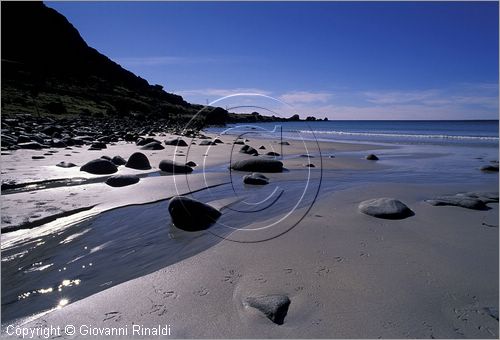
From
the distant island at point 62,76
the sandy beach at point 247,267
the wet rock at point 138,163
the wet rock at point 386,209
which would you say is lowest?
the sandy beach at point 247,267

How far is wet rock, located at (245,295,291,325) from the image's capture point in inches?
98.7

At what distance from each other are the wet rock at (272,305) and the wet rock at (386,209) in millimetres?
3121

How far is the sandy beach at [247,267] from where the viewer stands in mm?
2488

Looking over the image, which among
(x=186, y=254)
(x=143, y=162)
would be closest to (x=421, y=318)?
(x=186, y=254)

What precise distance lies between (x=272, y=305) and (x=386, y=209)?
3.45 metres

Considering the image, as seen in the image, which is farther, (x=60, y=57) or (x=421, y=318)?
(x=60, y=57)

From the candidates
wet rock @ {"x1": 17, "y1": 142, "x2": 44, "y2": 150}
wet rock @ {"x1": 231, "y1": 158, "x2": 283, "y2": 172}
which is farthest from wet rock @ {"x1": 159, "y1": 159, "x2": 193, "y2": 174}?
wet rock @ {"x1": 17, "y1": 142, "x2": 44, "y2": 150}

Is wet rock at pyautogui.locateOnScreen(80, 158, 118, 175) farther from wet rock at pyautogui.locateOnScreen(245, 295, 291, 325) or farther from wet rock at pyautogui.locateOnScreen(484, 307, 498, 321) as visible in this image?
wet rock at pyautogui.locateOnScreen(484, 307, 498, 321)

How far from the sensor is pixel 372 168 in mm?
11586

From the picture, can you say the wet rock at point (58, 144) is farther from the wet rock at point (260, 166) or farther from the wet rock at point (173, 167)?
the wet rock at point (260, 166)

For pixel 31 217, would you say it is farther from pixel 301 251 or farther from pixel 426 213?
pixel 426 213

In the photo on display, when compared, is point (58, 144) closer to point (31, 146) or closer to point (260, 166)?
point (31, 146)

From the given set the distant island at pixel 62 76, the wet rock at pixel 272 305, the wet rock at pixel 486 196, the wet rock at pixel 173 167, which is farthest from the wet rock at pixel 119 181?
the distant island at pixel 62 76

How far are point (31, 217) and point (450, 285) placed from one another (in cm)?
573
